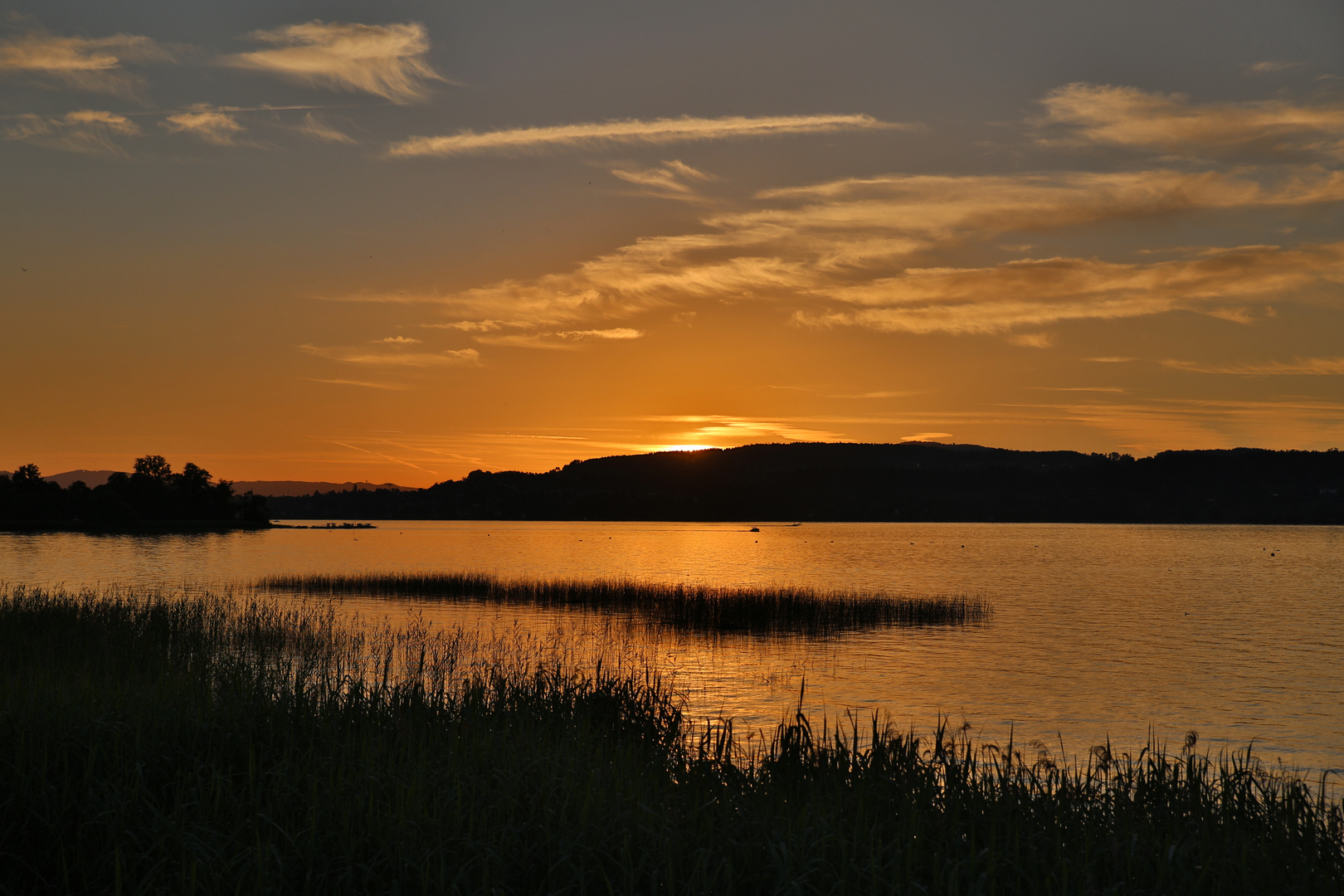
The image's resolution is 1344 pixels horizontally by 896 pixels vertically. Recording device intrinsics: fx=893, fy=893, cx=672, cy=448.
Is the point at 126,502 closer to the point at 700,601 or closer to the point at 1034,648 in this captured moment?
the point at 700,601

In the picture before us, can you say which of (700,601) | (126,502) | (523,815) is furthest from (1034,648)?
(126,502)

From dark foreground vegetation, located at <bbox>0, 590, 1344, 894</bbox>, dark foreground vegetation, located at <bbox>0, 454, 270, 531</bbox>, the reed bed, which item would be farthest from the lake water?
dark foreground vegetation, located at <bbox>0, 454, 270, 531</bbox>

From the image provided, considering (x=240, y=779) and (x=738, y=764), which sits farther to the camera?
(x=738, y=764)

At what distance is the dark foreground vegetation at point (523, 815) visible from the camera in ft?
25.0

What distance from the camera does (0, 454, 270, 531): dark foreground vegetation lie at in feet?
→ 488

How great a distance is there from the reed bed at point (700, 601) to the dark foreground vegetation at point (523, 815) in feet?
82.1

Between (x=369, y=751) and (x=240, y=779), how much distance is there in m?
1.49

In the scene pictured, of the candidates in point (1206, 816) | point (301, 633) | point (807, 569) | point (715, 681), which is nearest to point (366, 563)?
point (807, 569)

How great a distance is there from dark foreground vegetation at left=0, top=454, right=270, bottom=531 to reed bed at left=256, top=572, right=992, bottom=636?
381 ft

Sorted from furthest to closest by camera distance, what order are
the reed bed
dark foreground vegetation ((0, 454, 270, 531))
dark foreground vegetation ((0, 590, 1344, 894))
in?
dark foreground vegetation ((0, 454, 270, 531)) → the reed bed → dark foreground vegetation ((0, 590, 1344, 894))

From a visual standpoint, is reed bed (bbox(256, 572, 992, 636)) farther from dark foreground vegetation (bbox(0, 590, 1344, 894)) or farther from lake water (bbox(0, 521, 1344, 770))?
dark foreground vegetation (bbox(0, 590, 1344, 894))

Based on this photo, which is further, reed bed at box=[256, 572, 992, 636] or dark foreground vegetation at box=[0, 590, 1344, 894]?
reed bed at box=[256, 572, 992, 636]

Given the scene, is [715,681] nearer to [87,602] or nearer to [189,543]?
[87,602]

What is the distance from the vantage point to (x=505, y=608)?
42.8 meters
